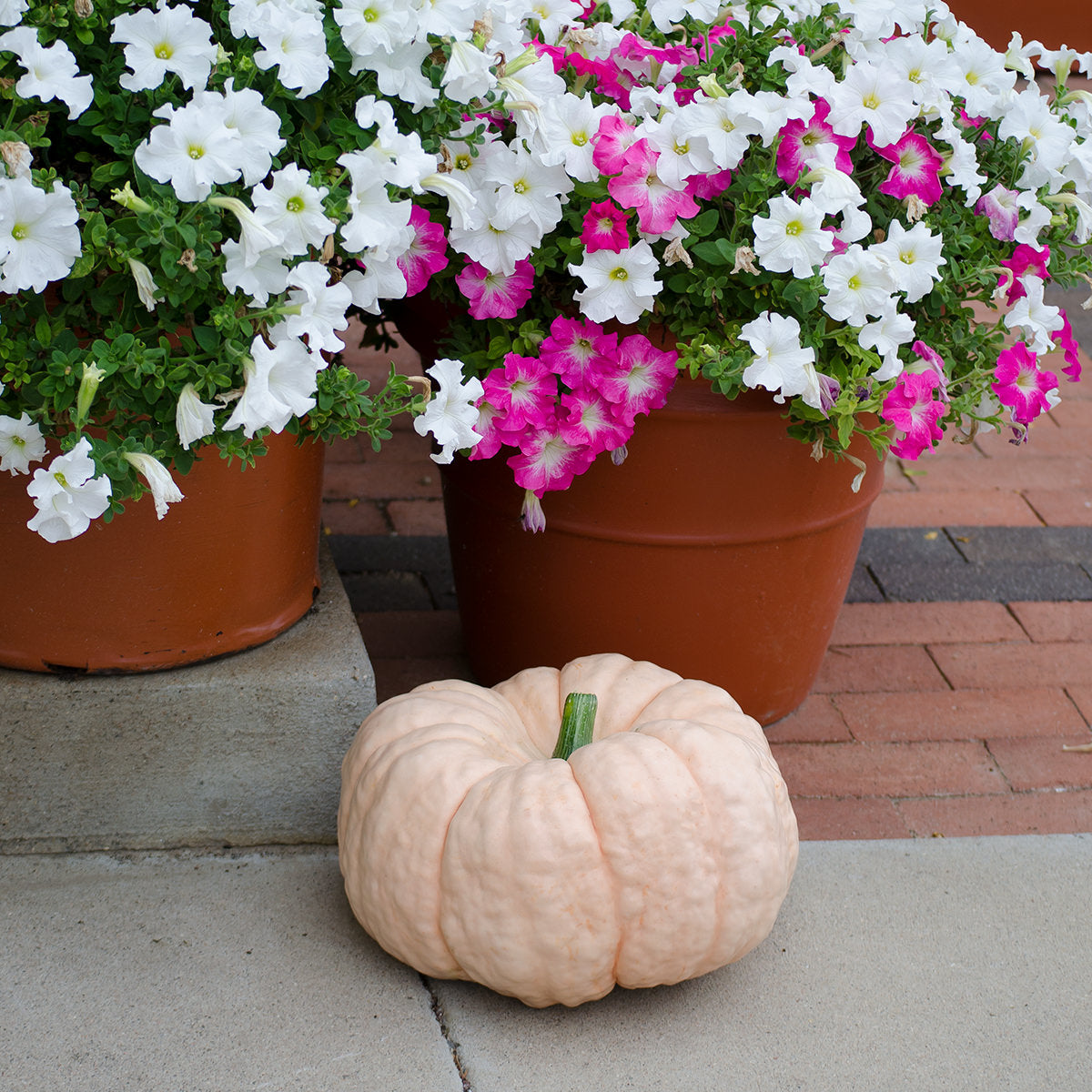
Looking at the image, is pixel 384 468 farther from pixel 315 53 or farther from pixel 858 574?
pixel 315 53

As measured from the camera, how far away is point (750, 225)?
5.55ft

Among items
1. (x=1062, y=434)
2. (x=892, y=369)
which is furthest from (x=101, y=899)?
(x=1062, y=434)

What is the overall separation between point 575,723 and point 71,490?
2.30 ft

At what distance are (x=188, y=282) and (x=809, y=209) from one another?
29.8 inches

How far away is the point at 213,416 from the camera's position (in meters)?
1.44

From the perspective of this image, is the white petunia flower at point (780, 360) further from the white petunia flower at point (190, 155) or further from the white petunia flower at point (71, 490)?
the white petunia flower at point (71, 490)

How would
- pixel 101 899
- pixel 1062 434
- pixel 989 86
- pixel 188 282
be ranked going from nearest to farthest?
pixel 188 282 → pixel 101 899 → pixel 989 86 → pixel 1062 434

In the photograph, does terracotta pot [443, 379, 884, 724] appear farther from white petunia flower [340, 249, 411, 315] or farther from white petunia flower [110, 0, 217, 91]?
white petunia flower [110, 0, 217, 91]

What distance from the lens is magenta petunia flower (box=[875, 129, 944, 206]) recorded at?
172 centimetres

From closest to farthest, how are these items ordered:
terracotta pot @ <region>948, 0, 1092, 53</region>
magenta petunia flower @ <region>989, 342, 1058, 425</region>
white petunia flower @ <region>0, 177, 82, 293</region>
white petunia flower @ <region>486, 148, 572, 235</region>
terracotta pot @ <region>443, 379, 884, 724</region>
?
white petunia flower @ <region>0, 177, 82, 293</region>
white petunia flower @ <region>486, 148, 572, 235</region>
magenta petunia flower @ <region>989, 342, 1058, 425</region>
terracotta pot @ <region>443, 379, 884, 724</region>
terracotta pot @ <region>948, 0, 1092, 53</region>

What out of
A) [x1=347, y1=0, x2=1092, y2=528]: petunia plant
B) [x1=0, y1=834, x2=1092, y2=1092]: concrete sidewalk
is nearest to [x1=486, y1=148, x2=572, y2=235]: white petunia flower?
[x1=347, y1=0, x2=1092, y2=528]: petunia plant

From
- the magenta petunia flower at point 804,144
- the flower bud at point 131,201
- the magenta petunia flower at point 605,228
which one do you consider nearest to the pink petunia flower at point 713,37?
the magenta petunia flower at point 804,144

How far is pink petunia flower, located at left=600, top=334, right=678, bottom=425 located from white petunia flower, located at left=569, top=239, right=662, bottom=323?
0.23 feet

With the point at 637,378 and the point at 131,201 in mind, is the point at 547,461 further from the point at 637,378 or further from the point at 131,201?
the point at 131,201
